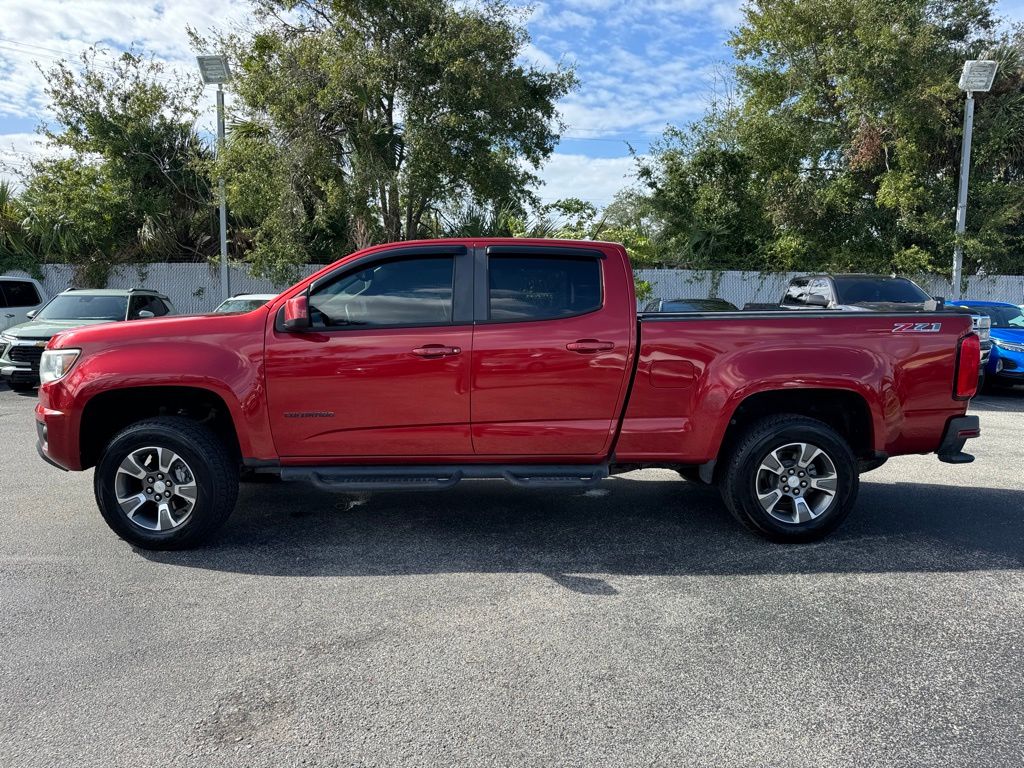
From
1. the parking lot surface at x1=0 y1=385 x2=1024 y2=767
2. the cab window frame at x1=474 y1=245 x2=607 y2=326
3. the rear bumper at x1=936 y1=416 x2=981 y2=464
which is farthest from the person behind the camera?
the rear bumper at x1=936 y1=416 x2=981 y2=464

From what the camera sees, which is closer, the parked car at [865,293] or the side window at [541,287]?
the side window at [541,287]

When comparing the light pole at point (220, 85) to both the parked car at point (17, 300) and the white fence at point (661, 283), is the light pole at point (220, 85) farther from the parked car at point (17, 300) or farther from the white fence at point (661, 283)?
the parked car at point (17, 300)

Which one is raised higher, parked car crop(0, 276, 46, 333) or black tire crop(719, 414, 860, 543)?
parked car crop(0, 276, 46, 333)

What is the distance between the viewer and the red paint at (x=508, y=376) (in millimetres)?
4711

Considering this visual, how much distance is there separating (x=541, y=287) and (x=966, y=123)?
58.1 ft

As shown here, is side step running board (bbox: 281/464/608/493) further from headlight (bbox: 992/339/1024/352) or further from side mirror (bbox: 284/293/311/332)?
headlight (bbox: 992/339/1024/352)

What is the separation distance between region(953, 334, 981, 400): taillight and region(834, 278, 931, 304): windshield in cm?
840

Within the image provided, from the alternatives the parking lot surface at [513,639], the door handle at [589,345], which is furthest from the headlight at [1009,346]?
A: the door handle at [589,345]

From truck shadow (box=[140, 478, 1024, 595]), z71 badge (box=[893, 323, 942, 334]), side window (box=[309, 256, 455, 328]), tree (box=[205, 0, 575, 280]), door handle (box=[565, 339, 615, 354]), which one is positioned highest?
tree (box=[205, 0, 575, 280])

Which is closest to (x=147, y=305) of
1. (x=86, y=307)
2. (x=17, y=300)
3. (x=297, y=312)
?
(x=86, y=307)

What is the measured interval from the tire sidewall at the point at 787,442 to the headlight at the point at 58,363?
4387 millimetres

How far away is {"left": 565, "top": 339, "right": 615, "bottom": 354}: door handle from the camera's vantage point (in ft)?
15.6

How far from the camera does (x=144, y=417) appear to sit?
5.16 meters

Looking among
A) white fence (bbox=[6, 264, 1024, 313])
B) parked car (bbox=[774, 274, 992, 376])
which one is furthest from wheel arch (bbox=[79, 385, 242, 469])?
white fence (bbox=[6, 264, 1024, 313])
